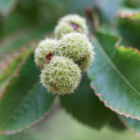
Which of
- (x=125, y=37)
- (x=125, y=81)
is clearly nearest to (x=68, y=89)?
(x=125, y=81)

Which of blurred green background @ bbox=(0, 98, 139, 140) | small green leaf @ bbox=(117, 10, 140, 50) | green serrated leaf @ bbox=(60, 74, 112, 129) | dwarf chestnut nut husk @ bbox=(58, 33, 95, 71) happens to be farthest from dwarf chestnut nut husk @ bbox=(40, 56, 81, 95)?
blurred green background @ bbox=(0, 98, 139, 140)

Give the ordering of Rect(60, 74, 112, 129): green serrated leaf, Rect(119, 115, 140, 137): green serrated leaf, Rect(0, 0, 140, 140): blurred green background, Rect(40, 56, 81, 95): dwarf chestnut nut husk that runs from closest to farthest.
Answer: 1. Rect(40, 56, 81, 95): dwarf chestnut nut husk
2. Rect(119, 115, 140, 137): green serrated leaf
3. Rect(60, 74, 112, 129): green serrated leaf
4. Rect(0, 0, 140, 140): blurred green background

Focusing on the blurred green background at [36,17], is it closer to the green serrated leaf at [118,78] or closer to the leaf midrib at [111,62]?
the leaf midrib at [111,62]

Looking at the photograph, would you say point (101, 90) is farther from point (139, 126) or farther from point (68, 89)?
point (139, 126)

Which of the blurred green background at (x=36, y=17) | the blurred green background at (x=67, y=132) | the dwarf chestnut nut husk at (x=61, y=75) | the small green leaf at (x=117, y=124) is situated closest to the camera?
the dwarf chestnut nut husk at (x=61, y=75)

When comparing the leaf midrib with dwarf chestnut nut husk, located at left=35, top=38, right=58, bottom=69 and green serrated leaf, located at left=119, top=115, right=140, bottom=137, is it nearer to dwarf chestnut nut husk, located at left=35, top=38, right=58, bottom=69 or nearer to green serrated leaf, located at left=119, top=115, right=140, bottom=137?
green serrated leaf, located at left=119, top=115, right=140, bottom=137

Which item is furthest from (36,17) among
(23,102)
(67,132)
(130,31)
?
(67,132)

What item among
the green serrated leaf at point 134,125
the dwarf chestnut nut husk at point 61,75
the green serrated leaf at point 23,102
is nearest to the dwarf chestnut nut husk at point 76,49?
the dwarf chestnut nut husk at point 61,75
